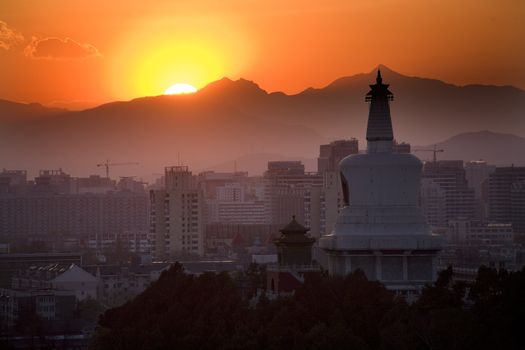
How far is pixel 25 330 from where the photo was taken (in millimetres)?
92500

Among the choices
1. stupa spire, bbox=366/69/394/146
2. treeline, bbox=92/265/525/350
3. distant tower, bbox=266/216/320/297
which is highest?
stupa spire, bbox=366/69/394/146

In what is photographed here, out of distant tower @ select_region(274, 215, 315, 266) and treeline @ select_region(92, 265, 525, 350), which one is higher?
distant tower @ select_region(274, 215, 315, 266)

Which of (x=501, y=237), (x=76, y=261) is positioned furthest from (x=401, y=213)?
(x=501, y=237)

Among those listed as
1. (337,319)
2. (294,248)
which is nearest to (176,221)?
(294,248)

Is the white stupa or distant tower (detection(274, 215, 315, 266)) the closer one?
the white stupa

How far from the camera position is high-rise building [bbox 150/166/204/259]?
15900 centimetres

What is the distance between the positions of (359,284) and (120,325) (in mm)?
9235

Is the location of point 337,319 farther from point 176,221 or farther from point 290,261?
point 176,221

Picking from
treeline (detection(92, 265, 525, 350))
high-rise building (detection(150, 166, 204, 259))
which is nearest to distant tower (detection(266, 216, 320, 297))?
treeline (detection(92, 265, 525, 350))

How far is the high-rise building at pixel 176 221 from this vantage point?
A: 522 feet

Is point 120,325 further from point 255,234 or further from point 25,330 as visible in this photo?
point 255,234

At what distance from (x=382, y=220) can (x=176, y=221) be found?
Answer: 84.2 meters

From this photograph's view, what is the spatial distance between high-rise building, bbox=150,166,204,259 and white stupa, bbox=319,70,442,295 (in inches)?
3179

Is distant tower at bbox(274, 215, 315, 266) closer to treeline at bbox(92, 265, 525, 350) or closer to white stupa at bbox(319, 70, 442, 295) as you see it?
white stupa at bbox(319, 70, 442, 295)
